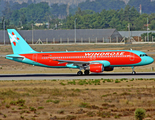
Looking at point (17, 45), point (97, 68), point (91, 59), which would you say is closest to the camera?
point (97, 68)

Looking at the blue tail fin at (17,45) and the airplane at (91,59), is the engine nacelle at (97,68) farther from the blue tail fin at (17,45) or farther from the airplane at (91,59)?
the blue tail fin at (17,45)

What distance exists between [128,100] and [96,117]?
6167 mm

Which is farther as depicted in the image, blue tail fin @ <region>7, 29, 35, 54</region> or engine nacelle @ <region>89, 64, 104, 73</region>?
blue tail fin @ <region>7, 29, 35, 54</region>

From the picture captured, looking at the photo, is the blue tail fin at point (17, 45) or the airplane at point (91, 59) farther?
the blue tail fin at point (17, 45)

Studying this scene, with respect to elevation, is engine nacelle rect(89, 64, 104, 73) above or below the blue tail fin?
below

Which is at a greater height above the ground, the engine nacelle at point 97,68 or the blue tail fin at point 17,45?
the blue tail fin at point 17,45

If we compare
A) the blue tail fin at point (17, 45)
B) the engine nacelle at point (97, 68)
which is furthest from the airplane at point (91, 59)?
the blue tail fin at point (17, 45)

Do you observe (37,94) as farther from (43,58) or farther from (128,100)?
(43,58)

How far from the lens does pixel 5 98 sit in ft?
97.1

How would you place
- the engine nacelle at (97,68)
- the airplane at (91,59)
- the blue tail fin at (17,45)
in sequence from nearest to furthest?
the engine nacelle at (97,68) → the airplane at (91,59) → the blue tail fin at (17,45)

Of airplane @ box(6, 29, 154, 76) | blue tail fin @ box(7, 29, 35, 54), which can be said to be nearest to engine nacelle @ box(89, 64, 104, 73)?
airplane @ box(6, 29, 154, 76)

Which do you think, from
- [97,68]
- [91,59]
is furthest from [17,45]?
[97,68]

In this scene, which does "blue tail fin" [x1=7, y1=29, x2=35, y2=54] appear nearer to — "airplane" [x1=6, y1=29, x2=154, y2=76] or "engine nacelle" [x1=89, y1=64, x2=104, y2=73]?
"airplane" [x1=6, y1=29, x2=154, y2=76]

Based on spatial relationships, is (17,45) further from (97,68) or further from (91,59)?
(97,68)
